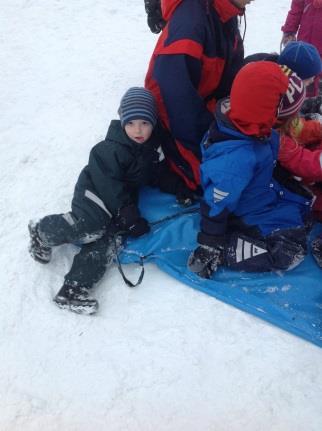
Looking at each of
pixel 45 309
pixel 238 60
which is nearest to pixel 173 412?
pixel 45 309

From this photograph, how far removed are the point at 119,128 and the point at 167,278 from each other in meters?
0.94

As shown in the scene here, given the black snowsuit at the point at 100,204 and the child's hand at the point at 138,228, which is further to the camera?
the child's hand at the point at 138,228

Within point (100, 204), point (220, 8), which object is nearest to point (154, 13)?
point (220, 8)

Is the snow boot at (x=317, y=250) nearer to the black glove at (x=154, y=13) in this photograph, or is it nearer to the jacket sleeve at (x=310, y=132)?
the jacket sleeve at (x=310, y=132)

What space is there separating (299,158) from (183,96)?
751mm

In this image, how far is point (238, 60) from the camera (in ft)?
9.14

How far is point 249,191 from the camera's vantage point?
2.38 meters

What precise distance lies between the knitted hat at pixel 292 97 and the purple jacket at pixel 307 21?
1977 mm

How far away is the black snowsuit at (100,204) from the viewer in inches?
96.2

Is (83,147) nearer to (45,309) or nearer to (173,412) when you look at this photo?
(45,309)

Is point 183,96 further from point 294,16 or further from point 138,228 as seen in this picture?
point 294,16

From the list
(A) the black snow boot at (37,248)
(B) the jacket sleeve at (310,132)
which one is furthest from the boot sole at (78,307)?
(B) the jacket sleeve at (310,132)

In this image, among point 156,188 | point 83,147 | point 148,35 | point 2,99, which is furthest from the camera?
point 148,35

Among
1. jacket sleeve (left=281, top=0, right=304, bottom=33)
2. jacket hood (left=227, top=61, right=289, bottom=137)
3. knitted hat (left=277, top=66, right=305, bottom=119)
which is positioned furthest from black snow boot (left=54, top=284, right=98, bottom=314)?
jacket sleeve (left=281, top=0, right=304, bottom=33)
